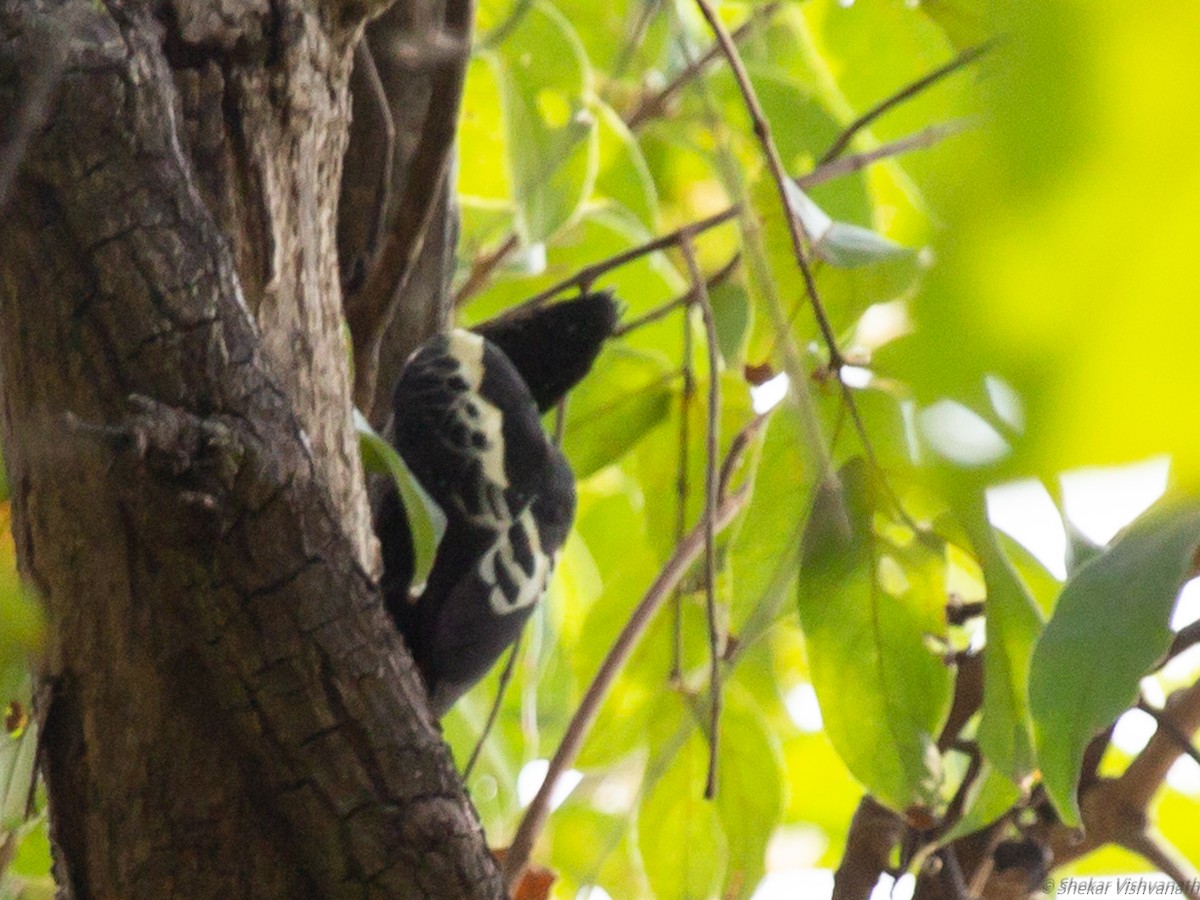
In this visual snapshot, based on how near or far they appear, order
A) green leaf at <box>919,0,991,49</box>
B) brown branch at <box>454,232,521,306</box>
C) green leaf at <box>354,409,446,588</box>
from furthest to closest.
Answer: brown branch at <box>454,232,521,306</box> < green leaf at <box>919,0,991,49</box> < green leaf at <box>354,409,446,588</box>

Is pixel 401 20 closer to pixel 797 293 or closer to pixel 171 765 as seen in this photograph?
pixel 797 293

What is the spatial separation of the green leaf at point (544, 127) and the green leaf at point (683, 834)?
427 mm

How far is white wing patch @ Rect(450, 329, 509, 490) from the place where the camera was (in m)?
1.04

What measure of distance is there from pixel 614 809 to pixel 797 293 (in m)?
0.47

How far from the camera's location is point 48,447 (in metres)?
0.56

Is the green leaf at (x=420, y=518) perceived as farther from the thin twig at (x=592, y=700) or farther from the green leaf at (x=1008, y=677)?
the green leaf at (x=1008, y=677)

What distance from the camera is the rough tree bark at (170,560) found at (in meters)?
0.56

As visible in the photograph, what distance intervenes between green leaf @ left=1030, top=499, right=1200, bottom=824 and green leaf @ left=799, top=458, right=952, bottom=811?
256 mm

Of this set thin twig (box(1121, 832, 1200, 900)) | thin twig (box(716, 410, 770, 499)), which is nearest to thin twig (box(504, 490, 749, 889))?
thin twig (box(716, 410, 770, 499))

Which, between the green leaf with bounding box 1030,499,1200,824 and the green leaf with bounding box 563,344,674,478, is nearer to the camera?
the green leaf with bounding box 1030,499,1200,824

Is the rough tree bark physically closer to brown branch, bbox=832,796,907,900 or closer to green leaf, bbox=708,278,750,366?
brown branch, bbox=832,796,907,900

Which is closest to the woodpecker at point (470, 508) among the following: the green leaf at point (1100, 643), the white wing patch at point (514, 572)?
the white wing patch at point (514, 572)

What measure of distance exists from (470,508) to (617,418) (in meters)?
0.18

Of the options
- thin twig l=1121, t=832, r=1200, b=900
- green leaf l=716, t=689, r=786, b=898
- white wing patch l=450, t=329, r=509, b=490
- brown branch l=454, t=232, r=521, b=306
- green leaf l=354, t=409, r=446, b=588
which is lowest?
thin twig l=1121, t=832, r=1200, b=900
